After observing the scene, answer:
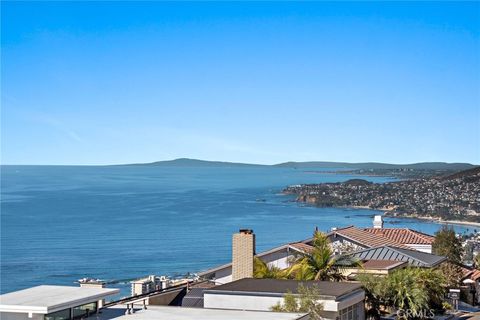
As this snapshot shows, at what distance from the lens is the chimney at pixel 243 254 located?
26062 millimetres

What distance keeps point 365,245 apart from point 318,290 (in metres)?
16.9

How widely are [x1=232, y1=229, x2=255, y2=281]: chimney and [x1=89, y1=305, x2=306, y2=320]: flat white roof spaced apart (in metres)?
5.77

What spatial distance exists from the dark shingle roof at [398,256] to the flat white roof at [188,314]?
38.8 ft

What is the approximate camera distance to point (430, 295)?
2677 cm

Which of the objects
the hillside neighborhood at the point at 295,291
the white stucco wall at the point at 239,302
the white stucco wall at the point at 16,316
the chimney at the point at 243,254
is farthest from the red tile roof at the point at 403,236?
the white stucco wall at the point at 16,316

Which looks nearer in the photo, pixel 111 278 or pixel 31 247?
pixel 111 278

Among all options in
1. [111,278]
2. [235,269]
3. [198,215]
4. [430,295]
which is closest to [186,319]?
[235,269]

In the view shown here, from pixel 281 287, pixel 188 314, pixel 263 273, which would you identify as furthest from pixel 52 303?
pixel 263 273

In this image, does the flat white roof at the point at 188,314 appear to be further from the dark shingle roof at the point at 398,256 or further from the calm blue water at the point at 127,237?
the calm blue water at the point at 127,237

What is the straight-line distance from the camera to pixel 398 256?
103 feet

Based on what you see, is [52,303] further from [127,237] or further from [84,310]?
[127,237]

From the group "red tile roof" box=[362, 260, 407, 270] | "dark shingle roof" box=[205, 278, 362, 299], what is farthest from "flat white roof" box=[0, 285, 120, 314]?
"red tile roof" box=[362, 260, 407, 270]

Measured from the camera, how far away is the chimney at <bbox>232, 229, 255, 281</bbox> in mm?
26062

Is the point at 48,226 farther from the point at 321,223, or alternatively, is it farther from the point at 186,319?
the point at 186,319
